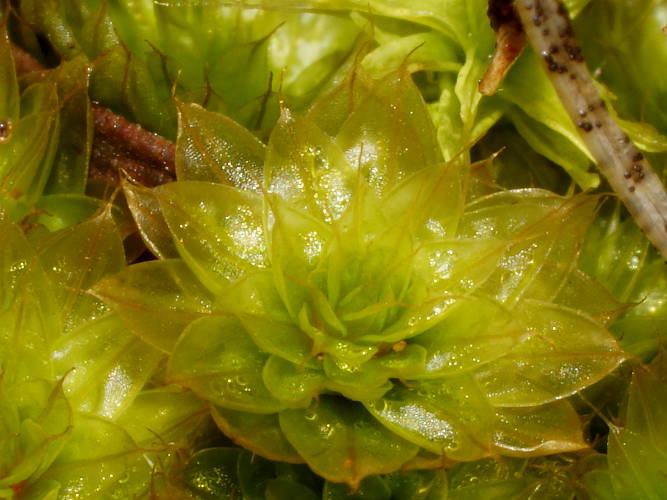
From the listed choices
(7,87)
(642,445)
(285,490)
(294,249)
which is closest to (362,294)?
(294,249)

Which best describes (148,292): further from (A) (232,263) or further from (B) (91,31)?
(B) (91,31)

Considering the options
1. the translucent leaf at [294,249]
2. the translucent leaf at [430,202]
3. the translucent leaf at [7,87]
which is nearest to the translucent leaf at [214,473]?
the translucent leaf at [294,249]

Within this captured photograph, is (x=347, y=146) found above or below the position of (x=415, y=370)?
above

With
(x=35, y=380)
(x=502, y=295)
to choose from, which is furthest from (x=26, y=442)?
(x=502, y=295)

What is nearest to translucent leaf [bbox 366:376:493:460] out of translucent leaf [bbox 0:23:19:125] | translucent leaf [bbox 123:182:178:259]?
translucent leaf [bbox 123:182:178:259]

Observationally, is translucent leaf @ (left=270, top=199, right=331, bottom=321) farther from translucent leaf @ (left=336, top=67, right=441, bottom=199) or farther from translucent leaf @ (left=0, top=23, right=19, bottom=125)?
translucent leaf @ (left=0, top=23, right=19, bottom=125)

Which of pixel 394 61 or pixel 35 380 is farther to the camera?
pixel 394 61

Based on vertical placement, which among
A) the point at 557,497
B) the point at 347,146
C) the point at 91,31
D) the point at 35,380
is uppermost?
the point at 91,31
